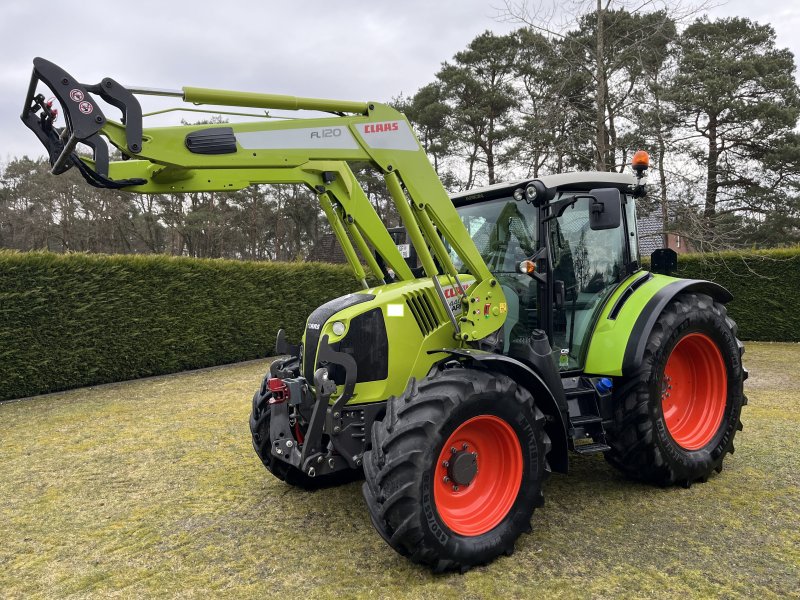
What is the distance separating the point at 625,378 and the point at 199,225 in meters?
26.7

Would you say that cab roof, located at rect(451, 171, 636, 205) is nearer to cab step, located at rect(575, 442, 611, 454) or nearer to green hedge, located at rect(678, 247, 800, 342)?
cab step, located at rect(575, 442, 611, 454)

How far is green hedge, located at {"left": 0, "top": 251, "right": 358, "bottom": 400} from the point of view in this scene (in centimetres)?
747

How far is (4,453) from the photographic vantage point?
16.5 ft

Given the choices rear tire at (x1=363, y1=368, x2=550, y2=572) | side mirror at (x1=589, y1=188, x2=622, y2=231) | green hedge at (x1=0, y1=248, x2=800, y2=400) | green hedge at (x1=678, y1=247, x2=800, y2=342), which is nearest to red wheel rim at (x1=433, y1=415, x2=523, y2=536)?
rear tire at (x1=363, y1=368, x2=550, y2=572)

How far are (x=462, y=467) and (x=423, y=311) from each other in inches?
35.7

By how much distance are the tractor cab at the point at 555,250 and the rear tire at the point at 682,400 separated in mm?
423

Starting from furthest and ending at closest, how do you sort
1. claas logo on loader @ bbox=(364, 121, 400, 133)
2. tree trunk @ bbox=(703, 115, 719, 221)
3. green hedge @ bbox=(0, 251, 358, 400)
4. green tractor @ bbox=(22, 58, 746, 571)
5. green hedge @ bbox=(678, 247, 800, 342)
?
tree trunk @ bbox=(703, 115, 719, 221), green hedge @ bbox=(678, 247, 800, 342), green hedge @ bbox=(0, 251, 358, 400), claas logo on loader @ bbox=(364, 121, 400, 133), green tractor @ bbox=(22, 58, 746, 571)

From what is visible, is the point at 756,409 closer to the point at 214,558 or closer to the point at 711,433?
the point at 711,433

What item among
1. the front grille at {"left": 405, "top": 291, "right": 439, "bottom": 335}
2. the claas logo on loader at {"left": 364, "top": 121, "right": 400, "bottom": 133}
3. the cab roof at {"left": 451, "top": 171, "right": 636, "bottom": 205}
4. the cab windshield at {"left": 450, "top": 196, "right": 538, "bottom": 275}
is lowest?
the front grille at {"left": 405, "top": 291, "right": 439, "bottom": 335}

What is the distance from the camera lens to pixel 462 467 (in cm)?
282

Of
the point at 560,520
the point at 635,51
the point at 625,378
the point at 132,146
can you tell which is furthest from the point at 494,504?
the point at 635,51

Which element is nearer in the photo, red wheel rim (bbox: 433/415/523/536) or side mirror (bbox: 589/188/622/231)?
red wheel rim (bbox: 433/415/523/536)

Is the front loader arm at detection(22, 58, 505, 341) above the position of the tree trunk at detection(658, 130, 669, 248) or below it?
below

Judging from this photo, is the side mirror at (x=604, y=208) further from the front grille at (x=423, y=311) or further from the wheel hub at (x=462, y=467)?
the wheel hub at (x=462, y=467)
